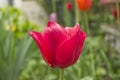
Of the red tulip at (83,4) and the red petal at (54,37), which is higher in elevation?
the red petal at (54,37)

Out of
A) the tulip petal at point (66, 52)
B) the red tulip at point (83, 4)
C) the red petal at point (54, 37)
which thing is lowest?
the red tulip at point (83, 4)

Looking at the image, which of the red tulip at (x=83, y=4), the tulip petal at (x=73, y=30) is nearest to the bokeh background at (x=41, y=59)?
the red tulip at (x=83, y=4)

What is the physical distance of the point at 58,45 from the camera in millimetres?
722

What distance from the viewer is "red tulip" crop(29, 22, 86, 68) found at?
0.72m

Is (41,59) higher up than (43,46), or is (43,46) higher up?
(43,46)

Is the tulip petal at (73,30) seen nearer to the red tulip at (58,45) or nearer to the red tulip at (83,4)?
the red tulip at (58,45)

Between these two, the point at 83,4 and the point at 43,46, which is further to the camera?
the point at 83,4

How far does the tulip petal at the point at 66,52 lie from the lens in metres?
0.71

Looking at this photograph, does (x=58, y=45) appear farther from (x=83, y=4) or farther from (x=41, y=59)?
(x=41, y=59)

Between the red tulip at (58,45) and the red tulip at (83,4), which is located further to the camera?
the red tulip at (83,4)

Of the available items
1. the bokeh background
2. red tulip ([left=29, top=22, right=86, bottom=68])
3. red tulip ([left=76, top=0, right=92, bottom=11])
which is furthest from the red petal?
red tulip ([left=76, top=0, right=92, bottom=11])

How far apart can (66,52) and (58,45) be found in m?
0.02

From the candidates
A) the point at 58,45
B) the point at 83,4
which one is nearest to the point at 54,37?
the point at 58,45

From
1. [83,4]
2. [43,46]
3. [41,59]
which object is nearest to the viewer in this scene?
[43,46]
